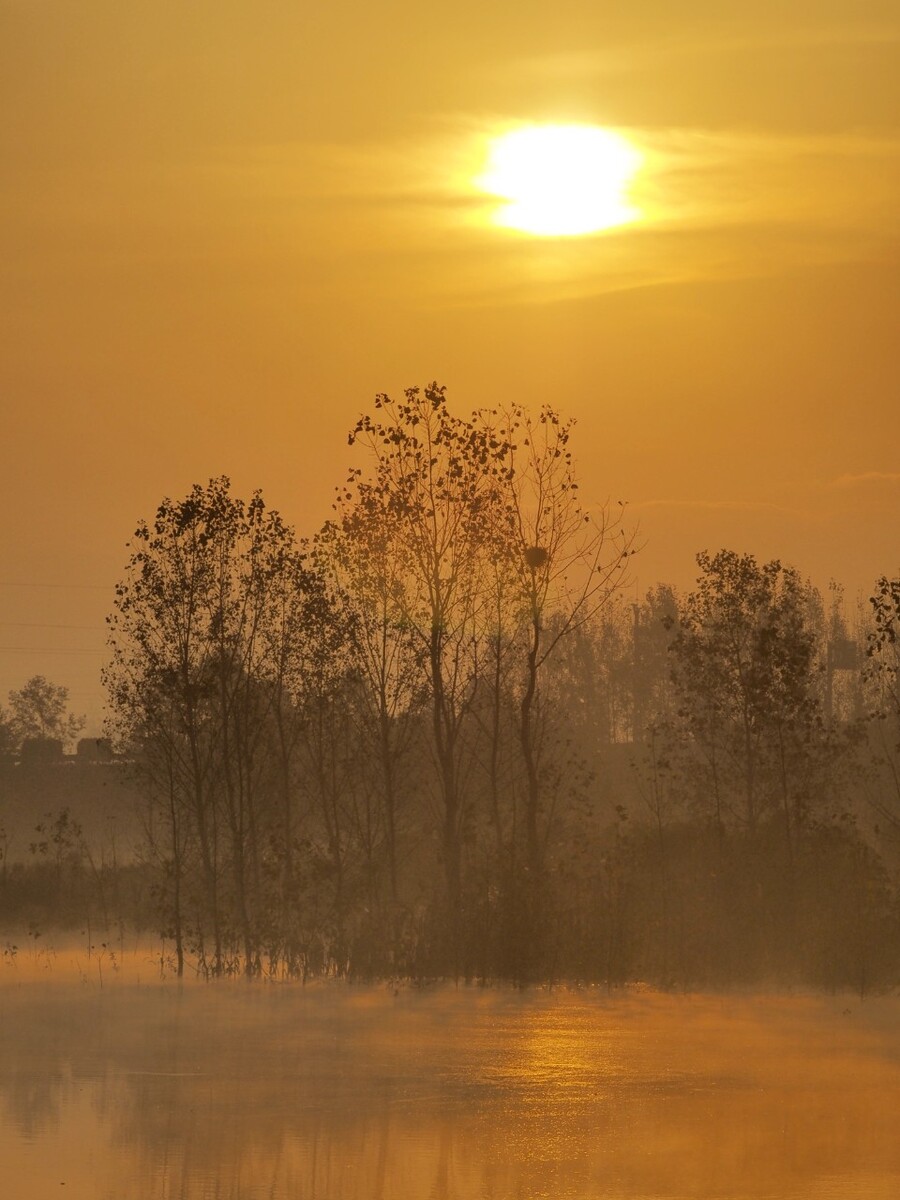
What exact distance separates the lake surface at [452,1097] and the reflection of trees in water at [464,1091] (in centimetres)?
4

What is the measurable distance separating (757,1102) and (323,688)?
20938mm

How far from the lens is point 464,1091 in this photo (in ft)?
62.1

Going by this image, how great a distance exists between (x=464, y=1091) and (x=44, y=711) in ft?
481

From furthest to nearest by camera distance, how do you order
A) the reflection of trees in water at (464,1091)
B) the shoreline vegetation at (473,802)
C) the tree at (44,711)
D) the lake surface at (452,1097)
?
the tree at (44,711) < the shoreline vegetation at (473,802) < the reflection of trees in water at (464,1091) < the lake surface at (452,1097)

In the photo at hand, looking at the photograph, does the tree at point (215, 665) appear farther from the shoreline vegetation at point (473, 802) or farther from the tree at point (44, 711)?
the tree at point (44, 711)

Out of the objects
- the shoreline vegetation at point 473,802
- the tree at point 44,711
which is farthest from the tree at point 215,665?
the tree at point 44,711

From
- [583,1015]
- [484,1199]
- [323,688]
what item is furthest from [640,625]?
[484,1199]

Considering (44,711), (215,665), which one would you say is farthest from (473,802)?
(44,711)

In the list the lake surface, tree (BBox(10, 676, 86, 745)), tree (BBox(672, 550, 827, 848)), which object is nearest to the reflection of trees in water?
the lake surface

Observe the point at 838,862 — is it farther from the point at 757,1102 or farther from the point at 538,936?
the point at 757,1102

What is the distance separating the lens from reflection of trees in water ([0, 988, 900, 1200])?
1477cm

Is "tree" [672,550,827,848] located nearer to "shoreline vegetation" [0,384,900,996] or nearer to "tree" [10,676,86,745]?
"shoreline vegetation" [0,384,900,996]

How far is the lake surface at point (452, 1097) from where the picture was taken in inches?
570

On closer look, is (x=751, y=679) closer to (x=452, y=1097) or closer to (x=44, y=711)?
(x=452, y=1097)
